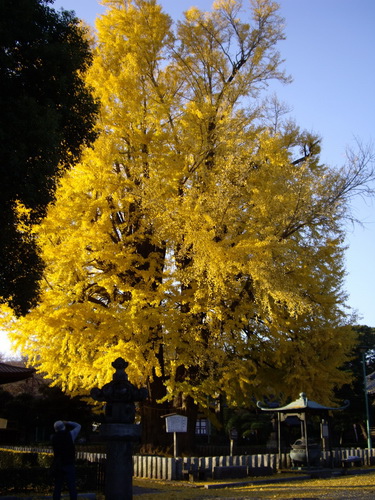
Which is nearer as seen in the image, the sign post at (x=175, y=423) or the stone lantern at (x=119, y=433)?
the stone lantern at (x=119, y=433)

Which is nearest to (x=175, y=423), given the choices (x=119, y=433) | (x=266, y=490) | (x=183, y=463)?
(x=183, y=463)

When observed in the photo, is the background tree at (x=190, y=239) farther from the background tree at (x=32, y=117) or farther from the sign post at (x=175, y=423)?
the background tree at (x=32, y=117)

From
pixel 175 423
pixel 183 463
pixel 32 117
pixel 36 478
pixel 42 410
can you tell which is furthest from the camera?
pixel 42 410

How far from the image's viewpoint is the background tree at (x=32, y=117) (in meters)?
9.08

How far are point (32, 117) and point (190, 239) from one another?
7.59m

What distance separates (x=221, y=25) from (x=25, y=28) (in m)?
12.6

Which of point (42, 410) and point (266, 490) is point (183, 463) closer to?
point (266, 490)

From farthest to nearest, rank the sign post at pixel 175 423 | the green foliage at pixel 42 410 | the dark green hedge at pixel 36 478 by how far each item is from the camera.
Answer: the green foliage at pixel 42 410
the sign post at pixel 175 423
the dark green hedge at pixel 36 478

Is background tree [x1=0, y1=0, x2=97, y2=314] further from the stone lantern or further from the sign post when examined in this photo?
the sign post

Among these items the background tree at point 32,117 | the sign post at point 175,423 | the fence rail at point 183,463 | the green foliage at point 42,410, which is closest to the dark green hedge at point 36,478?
the fence rail at point 183,463

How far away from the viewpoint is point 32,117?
358 inches

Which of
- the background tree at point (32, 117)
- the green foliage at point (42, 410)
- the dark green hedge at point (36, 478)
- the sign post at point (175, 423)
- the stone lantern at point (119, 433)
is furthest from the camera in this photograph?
the green foliage at point (42, 410)

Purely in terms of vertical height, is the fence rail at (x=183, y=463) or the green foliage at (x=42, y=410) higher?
the green foliage at (x=42, y=410)

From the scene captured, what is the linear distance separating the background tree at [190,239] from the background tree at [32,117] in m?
5.59
